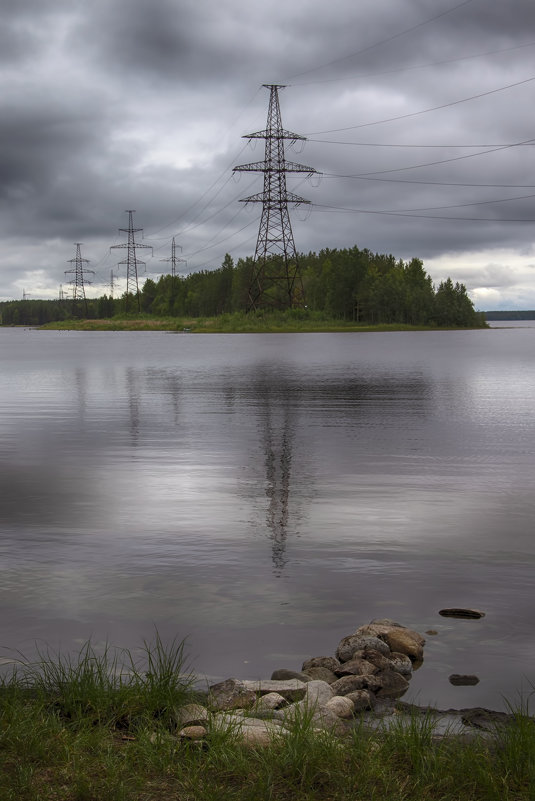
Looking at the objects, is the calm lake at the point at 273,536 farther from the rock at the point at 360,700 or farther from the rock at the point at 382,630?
the rock at the point at 360,700

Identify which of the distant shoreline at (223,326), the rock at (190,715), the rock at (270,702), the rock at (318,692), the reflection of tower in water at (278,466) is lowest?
the rock at (318,692)

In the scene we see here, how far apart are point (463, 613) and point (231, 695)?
2.77 m

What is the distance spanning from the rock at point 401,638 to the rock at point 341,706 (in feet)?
3.56

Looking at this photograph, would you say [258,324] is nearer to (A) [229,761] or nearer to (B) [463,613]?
(B) [463,613]

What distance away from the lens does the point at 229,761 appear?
4.57 m

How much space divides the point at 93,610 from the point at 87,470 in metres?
6.81

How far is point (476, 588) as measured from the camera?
26.8ft

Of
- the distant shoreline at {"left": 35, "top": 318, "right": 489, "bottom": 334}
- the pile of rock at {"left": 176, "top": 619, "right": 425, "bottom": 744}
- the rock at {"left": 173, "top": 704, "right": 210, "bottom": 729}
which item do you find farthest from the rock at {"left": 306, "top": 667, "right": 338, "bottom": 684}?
the distant shoreline at {"left": 35, "top": 318, "right": 489, "bottom": 334}

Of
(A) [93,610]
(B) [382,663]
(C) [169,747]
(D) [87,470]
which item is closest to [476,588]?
(B) [382,663]

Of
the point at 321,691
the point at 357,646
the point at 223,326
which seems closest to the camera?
the point at 321,691

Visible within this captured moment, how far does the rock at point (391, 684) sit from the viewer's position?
6137 millimetres

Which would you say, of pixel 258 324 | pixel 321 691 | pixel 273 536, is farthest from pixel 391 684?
pixel 258 324

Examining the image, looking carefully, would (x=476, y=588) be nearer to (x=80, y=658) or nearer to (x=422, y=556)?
(x=422, y=556)

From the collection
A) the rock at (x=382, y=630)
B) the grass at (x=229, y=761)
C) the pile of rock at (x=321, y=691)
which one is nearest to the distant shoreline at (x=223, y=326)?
the rock at (x=382, y=630)
